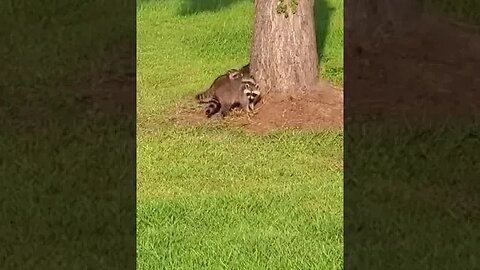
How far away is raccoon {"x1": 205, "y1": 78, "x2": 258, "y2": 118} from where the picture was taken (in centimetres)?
1121

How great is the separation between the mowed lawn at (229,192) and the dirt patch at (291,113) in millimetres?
261

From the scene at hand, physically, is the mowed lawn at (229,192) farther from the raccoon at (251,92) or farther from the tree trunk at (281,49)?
the tree trunk at (281,49)

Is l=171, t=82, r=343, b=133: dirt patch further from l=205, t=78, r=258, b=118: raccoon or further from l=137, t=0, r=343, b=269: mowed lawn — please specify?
l=137, t=0, r=343, b=269: mowed lawn

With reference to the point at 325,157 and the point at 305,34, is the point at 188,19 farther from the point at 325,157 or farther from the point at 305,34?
the point at 325,157

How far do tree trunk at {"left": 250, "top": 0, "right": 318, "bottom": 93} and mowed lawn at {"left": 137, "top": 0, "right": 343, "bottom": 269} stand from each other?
1046 millimetres

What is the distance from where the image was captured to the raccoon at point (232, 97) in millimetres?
11211

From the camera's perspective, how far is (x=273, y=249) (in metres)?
6.96

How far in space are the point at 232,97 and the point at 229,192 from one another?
3113 mm
